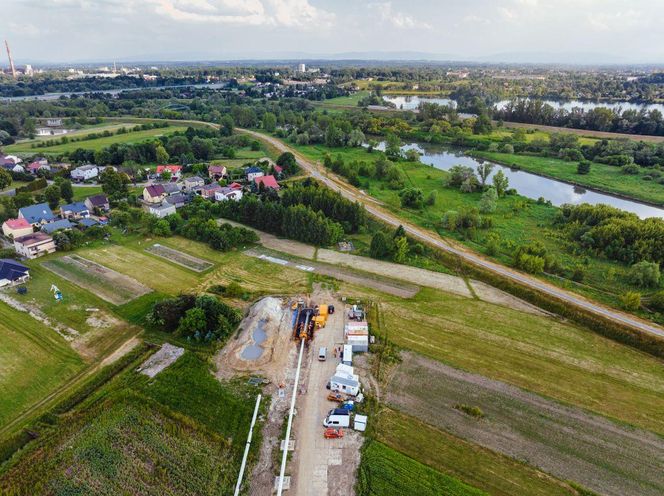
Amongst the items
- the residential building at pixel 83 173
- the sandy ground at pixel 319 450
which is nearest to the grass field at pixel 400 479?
the sandy ground at pixel 319 450

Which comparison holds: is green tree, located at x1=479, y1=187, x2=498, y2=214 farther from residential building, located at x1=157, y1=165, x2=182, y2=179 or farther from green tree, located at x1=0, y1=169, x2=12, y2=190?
green tree, located at x1=0, y1=169, x2=12, y2=190

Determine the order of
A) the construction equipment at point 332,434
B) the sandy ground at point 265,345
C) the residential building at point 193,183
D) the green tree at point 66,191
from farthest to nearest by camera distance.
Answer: the residential building at point 193,183 < the green tree at point 66,191 < the sandy ground at point 265,345 < the construction equipment at point 332,434

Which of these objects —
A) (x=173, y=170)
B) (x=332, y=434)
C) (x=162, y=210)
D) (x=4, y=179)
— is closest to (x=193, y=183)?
(x=173, y=170)

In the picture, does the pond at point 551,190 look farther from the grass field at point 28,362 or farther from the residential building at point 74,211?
the grass field at point 28,362

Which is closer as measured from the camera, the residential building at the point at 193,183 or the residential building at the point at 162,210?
the residential building at the point at 162,210

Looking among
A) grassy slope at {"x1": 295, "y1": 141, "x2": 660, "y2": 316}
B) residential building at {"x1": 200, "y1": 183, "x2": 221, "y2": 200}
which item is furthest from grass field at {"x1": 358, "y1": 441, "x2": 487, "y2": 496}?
residential building at {"x1": 200, "y1": 183, "x2": 221, "y2": 200}

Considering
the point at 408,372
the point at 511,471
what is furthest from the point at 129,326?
the point at 511,471
